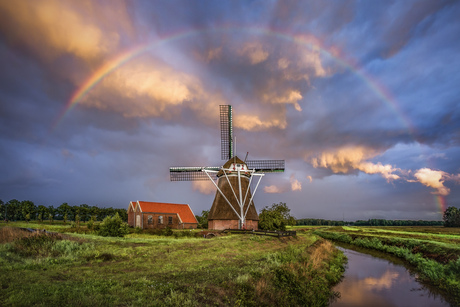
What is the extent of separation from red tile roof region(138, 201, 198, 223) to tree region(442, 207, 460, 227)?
107 metres

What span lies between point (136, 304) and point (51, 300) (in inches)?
101

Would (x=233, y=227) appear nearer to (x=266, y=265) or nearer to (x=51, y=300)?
(x=266, y=265)

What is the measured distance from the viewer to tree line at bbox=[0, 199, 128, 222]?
8275cm

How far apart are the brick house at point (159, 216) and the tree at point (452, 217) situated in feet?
353

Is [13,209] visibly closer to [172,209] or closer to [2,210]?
[2,210]

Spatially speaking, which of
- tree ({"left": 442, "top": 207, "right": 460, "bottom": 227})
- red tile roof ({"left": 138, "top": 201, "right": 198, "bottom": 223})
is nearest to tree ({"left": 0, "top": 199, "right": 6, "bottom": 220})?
red tile roof ({"left": 138, "top": 201, "right": 198, "bottom": 223})

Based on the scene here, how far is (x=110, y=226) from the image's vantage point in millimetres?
32094

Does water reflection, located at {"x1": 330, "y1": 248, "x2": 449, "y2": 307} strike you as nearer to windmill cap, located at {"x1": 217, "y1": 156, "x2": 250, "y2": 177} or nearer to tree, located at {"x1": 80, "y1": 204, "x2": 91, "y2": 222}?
windmill cap, located at {"x1": 217, "y1": 156, "x2": 250, "y2": 177}

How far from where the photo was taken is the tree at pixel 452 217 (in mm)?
105200

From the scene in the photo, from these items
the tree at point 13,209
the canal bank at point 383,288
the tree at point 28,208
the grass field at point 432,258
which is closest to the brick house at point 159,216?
the grass field at point 432,258

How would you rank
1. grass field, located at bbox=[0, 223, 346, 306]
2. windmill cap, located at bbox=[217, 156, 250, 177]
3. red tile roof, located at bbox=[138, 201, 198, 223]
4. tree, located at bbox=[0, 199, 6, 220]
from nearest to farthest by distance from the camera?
grass field, located at bbox=[0, 223, 346, 306], windmill cap, located at bbox=[217, 156, 250, 177], red tile roof, located at bbox=[138, 201, 198, 223], tree, located at bbox=[0, 199, 6, 220]

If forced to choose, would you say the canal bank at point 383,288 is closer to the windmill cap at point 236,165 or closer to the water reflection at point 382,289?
the water reflection at point 382,289

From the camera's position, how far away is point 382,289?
20672mm

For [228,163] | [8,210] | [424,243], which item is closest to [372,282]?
[424,243]
